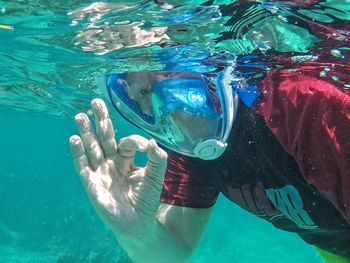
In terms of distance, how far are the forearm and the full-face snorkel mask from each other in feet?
3.17

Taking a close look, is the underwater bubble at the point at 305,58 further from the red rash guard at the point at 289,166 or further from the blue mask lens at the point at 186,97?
the blue mask lens at the point at 186,97

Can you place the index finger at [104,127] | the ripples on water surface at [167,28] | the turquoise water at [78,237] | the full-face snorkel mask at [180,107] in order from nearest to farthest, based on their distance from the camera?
the full-face snorkel mask at [180,107] < the index finger at [104,127] < the ripples on water surface at [167,28] < the turquoise water at [78,237]

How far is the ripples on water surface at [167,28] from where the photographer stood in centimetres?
485

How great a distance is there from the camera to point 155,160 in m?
3.46

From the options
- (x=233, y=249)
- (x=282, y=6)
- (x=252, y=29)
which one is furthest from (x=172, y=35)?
(x=233, y=249)

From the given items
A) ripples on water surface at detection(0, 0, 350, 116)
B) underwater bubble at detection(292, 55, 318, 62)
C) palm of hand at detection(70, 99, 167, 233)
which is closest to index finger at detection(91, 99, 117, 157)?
palm of hand at detection(70, 99, 167, 233)

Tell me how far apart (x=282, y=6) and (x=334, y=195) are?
9.34 feet

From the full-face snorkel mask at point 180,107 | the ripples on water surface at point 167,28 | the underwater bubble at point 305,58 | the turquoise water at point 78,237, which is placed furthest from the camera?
the turquoise water at point 78,237

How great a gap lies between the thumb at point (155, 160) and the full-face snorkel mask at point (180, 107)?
17.5 inches

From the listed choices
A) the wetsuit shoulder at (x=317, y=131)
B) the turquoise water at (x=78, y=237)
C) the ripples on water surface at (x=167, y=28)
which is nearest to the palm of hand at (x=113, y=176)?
the wetsuit shoulder at (x=317, y=131)

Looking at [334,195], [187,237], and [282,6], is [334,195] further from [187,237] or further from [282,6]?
[282,6]

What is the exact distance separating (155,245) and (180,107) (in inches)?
63.6

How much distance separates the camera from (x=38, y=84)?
1655 centimetres

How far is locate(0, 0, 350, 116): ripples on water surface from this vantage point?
191 inches
